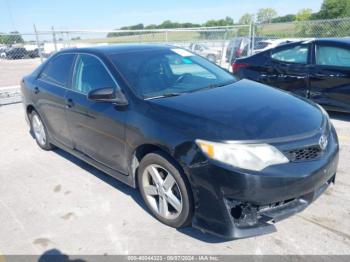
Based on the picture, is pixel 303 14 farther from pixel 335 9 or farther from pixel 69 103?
pixel 69 103

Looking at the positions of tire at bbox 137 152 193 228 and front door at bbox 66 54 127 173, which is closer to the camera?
tire at bbox 137 152 193 228

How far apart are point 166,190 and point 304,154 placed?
1.16 meters

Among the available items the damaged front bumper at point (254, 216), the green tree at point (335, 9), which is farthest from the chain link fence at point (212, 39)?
the green tree at point (335, 9)

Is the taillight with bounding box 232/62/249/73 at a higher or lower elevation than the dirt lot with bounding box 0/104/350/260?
higher

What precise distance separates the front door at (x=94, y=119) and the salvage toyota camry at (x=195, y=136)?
12 mm

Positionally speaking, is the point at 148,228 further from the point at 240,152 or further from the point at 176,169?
the point at 240,152

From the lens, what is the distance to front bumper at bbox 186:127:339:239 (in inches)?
86.5

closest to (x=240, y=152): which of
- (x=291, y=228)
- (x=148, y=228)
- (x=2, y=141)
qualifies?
(x=291, y=228)

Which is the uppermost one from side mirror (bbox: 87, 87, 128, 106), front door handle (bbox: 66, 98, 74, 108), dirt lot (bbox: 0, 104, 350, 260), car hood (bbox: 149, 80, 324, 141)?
side mirror (bbox: 87, 87, 128, 106)

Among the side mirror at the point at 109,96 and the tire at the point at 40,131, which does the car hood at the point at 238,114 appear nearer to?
the side mirror at the point at 109,96

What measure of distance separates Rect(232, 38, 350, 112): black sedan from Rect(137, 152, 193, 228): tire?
407 cm

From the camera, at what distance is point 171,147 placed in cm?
247

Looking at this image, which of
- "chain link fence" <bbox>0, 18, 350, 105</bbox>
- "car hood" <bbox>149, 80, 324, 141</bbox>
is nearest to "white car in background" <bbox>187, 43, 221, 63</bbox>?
"chain link fence" <bbox>0, 18, 350, 105</bbox>

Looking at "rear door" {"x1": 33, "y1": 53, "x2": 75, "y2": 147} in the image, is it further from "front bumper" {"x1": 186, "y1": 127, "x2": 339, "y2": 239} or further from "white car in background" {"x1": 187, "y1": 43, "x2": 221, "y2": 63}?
"white car in background" {"x1": 187, "y1": 43, "x2": 221, "y2": 63}
